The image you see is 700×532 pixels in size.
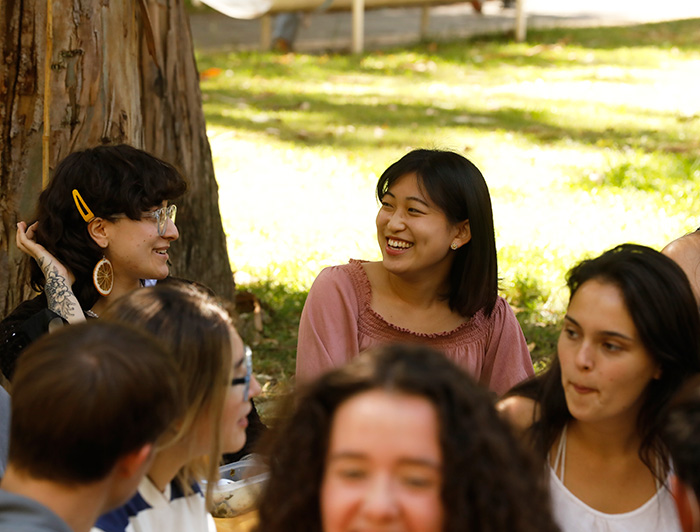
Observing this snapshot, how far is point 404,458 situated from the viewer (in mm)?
1541

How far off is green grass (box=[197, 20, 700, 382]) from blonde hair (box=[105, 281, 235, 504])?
1.77 m

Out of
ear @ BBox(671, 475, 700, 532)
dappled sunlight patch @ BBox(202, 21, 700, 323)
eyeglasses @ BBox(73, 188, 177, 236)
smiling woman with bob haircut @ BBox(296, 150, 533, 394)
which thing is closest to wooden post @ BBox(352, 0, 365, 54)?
→ dappled sunlight patch @ BBox(202, 21, 700, 323)

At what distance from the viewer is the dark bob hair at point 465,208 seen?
3443mm

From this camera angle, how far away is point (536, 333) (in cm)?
514

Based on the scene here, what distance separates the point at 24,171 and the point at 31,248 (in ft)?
2.08

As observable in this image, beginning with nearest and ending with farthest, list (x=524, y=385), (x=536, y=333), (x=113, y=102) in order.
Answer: (x=524, y=385)
(x=113, y=102)
(x=536, y=333)

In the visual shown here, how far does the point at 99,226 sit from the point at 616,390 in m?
1.79

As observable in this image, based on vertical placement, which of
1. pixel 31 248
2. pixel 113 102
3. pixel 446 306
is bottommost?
pixel 446 306

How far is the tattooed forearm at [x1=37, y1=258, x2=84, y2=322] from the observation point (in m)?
3.14

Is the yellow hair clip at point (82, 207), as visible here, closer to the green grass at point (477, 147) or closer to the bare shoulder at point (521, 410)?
the green grass at point (477, 147)

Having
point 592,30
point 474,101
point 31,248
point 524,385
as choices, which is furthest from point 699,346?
point 592,30

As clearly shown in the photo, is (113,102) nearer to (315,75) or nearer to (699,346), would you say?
(699,346)

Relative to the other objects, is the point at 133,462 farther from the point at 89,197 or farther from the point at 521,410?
the point at 89,197

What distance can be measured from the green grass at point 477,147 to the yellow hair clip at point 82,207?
4.54ft
